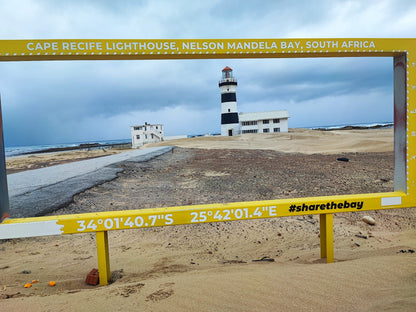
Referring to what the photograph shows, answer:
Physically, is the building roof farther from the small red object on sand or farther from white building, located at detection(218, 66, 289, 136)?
the small red object on sand

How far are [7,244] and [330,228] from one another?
15.5 feet

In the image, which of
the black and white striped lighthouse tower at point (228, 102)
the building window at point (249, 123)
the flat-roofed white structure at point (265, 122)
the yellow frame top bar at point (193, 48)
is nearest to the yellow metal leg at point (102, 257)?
the yellow frame top bar at point (193, 48)

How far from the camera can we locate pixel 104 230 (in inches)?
105

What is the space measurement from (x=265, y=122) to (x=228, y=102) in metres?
10.7

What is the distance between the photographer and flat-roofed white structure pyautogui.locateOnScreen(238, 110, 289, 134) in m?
52.3

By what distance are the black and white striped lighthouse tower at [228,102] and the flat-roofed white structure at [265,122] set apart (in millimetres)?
6410

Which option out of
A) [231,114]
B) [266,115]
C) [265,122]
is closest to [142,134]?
[231,114]

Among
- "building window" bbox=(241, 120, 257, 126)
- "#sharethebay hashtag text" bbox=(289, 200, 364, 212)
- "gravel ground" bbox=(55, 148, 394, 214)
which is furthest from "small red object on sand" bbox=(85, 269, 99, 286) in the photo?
"building window" bbox=(241, 120, 257, 126)

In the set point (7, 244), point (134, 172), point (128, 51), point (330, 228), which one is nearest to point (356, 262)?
point (330, 228)

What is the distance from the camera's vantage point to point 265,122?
52719 millimetres

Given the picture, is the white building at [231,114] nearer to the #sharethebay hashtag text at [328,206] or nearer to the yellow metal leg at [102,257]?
the #sharethebay hashtag text at [328,206]

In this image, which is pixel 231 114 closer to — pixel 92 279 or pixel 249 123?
pixel 249 123

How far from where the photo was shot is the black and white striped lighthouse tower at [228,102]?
4522cm

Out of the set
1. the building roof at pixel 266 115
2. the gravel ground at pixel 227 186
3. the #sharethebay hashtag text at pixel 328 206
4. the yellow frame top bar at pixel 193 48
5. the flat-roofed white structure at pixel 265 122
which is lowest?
the gravel ground at pixel 227 186
